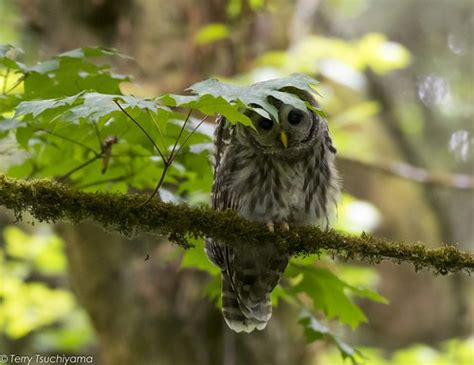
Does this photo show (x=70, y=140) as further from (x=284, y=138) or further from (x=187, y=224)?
(x=284, y=138)

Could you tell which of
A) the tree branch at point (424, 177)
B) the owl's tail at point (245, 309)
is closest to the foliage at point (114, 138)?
the owl's tail at point (245, 309)

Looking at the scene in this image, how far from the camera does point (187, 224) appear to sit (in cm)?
167

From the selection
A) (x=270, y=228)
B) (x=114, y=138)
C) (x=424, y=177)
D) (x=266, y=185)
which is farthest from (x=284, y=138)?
(x=424, y=177)

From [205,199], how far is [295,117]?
66 centimetres

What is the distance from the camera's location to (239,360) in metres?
3.74

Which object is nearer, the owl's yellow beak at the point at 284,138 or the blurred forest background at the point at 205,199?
the owl's yellow beak at the point at 284,138

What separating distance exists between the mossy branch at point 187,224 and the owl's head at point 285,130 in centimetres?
45

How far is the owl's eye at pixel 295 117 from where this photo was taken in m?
2.15

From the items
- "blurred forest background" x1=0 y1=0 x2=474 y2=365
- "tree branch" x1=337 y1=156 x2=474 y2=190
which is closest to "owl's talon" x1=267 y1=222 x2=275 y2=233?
"blurred forest background" x1=0 y1=0 x2=474 y2=365

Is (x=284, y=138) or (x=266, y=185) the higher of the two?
(x=284, y=138)

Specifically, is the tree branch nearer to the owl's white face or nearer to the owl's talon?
the owl's white face

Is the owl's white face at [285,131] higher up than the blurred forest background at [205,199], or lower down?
higher up

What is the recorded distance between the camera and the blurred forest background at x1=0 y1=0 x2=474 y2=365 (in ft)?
12.4

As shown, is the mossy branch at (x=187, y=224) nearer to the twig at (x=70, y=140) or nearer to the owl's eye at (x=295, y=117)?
the twig at (x=70, y=140)
